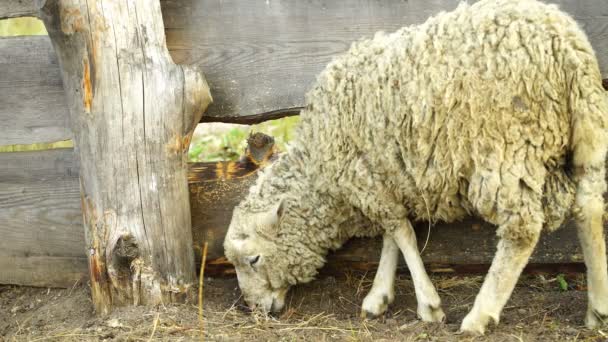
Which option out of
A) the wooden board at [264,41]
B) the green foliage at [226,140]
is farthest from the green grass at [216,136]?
the wooden board at [264,41]

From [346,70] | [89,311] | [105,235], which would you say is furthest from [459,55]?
[89,311]

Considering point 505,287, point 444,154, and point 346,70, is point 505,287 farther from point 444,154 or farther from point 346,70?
point 346,70

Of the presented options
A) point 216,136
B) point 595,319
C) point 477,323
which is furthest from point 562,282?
point 216,136

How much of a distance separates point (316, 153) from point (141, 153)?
0.98 metres

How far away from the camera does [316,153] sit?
14.7 ft

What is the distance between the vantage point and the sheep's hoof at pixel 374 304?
15.0 feet

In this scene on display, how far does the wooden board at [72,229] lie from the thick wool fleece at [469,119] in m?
0.55

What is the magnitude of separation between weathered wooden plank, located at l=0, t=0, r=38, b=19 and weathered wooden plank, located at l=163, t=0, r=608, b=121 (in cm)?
81

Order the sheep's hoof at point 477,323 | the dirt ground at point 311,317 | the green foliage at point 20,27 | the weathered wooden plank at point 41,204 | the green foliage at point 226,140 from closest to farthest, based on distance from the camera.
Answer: the sheep's hoof at point 477,323, the dirt ground at point 311,317, the weathered wooden plank at point 41,204, the green foliage at point 226,140, the green foliage at point 20,27

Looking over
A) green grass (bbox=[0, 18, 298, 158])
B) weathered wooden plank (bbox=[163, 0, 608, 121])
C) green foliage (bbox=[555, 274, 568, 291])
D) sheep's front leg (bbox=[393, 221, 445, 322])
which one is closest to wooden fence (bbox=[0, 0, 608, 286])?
weathered wooden plank (bbox=[163, 0, 608, 121])

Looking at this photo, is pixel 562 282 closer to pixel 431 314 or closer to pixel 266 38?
pixel 431 314

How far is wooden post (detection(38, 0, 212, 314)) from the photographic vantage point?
4355mm

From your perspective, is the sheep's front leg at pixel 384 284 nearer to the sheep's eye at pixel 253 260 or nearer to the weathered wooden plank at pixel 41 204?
the sheep's eye at pixel 253 260

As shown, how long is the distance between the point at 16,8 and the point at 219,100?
4.44ft
